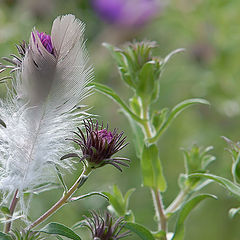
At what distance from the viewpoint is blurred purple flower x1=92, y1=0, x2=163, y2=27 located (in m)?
2.13

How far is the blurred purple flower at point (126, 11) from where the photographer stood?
2.13 m

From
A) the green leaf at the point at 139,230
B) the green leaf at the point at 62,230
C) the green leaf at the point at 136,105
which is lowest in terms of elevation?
the green leaf at the point at 139,230

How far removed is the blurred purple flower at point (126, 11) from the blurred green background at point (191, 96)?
25cm

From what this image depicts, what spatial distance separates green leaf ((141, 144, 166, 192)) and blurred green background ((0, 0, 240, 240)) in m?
0.65

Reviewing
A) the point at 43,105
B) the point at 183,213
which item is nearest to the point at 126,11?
the point at 183,213

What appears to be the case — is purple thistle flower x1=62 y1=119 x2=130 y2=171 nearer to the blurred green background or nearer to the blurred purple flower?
the blurred green background

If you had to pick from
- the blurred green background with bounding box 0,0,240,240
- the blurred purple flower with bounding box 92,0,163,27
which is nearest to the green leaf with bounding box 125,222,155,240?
the blurred green background with bounding box 0,0,240,240

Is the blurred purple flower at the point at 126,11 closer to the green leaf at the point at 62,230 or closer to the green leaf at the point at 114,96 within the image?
the green leaf at the point at 114,96

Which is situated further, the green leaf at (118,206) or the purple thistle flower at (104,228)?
the green leaf at (118,206)

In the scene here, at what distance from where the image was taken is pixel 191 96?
70.1 inches

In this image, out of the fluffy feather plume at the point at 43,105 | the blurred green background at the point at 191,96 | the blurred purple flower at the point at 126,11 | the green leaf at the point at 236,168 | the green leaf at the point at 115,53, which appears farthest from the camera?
the blurred purple flower at the point at 126,11

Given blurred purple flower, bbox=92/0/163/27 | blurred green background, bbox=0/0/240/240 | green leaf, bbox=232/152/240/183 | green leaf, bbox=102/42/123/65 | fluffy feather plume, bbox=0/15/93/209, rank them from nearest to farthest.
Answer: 1. fluffy feather plume, bbox=0/15/93/209
2. green leaf, bbox=232/152/240/183
3. green leaf, bbox=102/42/123/65
4. blurred green background, bbox=0/0/240/240
5. blurred purple flower, bbox=92/0/163/27

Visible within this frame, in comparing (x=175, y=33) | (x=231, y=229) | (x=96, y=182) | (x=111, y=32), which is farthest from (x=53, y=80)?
(x=111, y=32)

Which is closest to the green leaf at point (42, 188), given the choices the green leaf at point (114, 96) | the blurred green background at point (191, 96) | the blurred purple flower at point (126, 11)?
the green leaf at point (114, 96)
